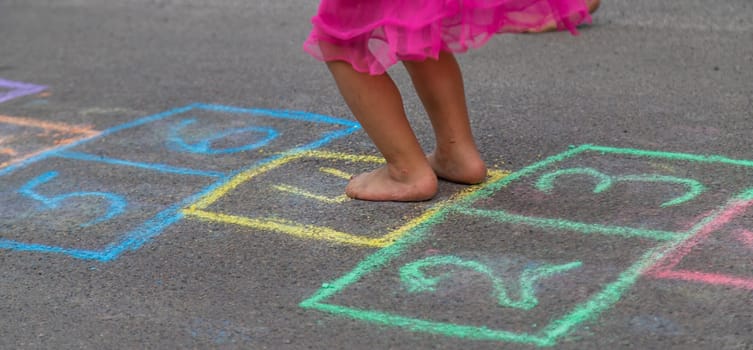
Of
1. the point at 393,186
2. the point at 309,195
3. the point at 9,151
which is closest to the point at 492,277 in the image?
the point at 393,186

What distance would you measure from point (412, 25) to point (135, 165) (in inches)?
55.4

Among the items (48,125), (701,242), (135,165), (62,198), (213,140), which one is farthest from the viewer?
(48,125)

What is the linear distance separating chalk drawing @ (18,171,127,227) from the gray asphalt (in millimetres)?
11

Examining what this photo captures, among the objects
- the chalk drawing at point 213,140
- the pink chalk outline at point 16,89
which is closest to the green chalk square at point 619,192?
the chalk drawing at point 213,140

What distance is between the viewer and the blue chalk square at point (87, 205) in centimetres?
318

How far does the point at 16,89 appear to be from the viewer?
5.16 m

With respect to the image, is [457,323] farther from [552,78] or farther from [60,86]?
[60,86]

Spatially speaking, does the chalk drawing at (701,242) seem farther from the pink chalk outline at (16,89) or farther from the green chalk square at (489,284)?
the pink chalk outline at (16,89)

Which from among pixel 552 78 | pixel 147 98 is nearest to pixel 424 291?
pixel 552 78

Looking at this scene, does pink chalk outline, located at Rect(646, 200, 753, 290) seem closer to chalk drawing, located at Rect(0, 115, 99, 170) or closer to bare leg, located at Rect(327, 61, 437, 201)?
bare leg, located at Rect(327, 61, 437, 201)

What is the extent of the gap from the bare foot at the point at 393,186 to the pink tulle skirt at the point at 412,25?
14.7 inches

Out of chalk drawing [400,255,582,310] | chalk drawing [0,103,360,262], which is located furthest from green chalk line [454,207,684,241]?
chalk drawing [0,103,360,262]

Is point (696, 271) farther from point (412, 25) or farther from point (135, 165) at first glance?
point (135, 165)

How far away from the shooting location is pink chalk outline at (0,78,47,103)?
16.5 ft
